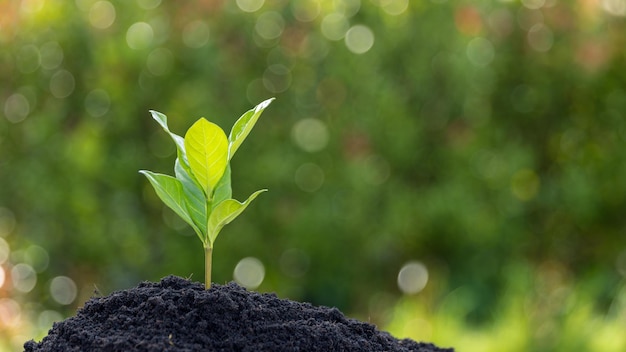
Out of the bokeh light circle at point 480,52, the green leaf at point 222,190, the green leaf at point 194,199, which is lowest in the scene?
the green leaf at point 194,199

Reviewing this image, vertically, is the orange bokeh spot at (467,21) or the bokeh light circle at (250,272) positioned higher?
the orange bokeh spot at (467,21)

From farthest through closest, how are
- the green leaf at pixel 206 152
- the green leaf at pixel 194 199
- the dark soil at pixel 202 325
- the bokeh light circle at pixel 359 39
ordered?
1. the bokeh light circle at pixel 359 39
2. the green leaf at pixel 194 199
3. the green leaf at pixel 206 152
4. the dark soil at pixel 202 325

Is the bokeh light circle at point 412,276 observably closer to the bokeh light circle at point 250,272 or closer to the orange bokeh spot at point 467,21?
the bokeh light circle at point 250,272

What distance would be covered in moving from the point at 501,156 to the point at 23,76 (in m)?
3.47

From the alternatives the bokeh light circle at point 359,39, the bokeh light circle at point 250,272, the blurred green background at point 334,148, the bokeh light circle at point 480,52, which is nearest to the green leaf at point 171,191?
the blurred green background at point 334,148

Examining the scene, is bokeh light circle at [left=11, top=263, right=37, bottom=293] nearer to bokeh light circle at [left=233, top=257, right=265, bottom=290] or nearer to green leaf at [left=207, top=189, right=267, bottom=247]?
bokeh light circle at [left=233, top=257, right=265, bottom=290]

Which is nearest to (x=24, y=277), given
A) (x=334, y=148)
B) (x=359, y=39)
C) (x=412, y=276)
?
(x=334, y=148)

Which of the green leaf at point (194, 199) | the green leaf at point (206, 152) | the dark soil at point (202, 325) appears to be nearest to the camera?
the dark soil at point (202, 325)

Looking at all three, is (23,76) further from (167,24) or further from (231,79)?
(231,79)

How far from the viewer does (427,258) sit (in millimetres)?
6562

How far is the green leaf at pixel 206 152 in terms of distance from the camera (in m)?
1.91

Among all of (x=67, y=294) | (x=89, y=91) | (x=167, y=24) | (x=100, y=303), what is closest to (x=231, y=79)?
(x=167, y=24)

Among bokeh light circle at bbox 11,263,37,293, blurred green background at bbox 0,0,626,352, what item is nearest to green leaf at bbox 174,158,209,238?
blurred green background at bbox 0,0,626,352

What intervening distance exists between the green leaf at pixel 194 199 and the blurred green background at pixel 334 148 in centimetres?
366
